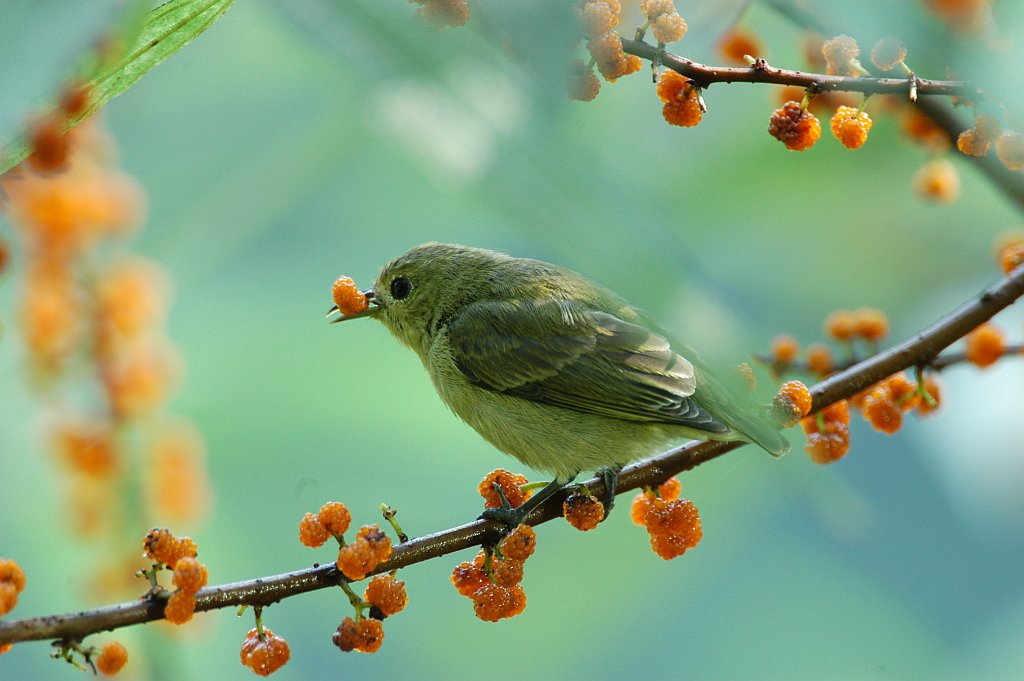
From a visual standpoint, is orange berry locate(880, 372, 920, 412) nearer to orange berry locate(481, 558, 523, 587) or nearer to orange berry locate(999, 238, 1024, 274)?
orange berry locate(999, 238, 1024, 274)

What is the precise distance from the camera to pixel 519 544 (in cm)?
193

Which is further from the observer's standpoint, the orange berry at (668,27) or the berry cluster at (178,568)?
the berry cluster at (178,568)

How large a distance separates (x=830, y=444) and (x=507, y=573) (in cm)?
73

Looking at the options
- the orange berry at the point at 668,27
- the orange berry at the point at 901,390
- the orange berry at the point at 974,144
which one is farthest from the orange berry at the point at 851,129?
the orange berry at the point at 901,390

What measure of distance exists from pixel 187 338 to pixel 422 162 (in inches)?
103

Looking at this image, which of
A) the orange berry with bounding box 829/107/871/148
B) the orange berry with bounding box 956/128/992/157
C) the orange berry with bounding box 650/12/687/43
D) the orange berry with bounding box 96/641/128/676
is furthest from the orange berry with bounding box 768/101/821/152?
the orange berry with bounding box 96/641/128/676

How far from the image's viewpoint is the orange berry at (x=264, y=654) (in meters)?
1.62

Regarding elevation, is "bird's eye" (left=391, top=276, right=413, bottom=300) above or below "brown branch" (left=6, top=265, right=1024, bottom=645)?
above

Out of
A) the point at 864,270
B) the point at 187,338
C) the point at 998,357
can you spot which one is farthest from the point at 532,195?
the point at 187,338

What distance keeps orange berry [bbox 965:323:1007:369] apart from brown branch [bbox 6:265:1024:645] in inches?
11.5

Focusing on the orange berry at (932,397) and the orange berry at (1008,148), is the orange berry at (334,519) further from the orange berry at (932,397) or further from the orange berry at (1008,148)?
the orange berry at (932,397)

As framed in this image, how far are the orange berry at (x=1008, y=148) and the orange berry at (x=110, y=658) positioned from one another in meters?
1.40

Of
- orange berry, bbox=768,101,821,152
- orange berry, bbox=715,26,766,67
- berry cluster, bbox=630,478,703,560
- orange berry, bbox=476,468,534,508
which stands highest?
orange berry, bbox=715,26,766,67

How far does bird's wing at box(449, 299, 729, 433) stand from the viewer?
9.59ft
